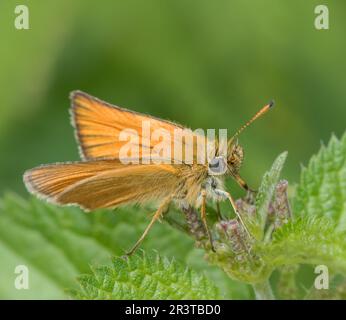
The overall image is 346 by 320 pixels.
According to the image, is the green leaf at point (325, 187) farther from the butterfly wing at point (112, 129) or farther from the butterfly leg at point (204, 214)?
the butterfly wing at point (112, 129)

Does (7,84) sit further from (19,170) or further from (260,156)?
(260,156)

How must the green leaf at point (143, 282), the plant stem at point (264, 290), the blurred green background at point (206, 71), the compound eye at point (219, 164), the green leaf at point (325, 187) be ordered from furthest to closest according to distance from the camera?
the blurred green background at point (206, 71) < the compound eye at point (219, 164) < the green leaf at point (325, 187) < the plant stem at point (264, 290) < the green leaf at point (143, 282)

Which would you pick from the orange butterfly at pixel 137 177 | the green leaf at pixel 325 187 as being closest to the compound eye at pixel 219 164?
the orange butterfly at pixel 137 177

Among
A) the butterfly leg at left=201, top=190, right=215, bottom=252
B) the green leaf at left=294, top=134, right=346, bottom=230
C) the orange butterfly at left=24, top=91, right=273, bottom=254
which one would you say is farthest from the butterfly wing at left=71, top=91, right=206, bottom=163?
the green leaf at left=294, top=134, right=346, bottom=230

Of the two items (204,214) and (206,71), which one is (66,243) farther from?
(206,71)

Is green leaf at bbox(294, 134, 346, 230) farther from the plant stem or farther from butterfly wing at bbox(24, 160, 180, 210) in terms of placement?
→ butterfly wing at bbox(24, 160, 180, 210)
